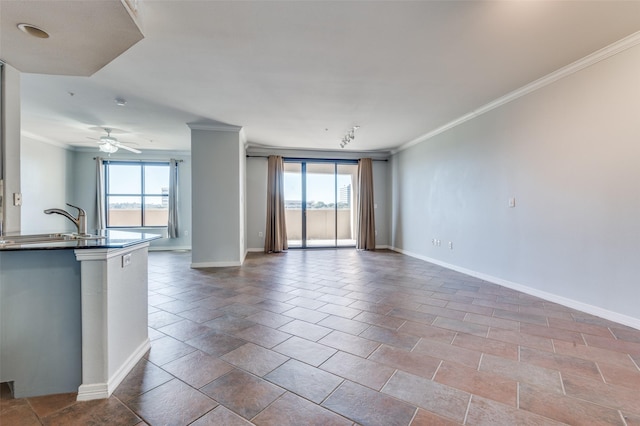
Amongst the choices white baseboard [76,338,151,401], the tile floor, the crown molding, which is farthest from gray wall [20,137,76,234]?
the crown molding

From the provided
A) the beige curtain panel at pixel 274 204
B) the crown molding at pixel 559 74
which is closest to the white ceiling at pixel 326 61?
the crown molding at pixel 559 74

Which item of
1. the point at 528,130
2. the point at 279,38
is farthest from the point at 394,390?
the point at 528,130

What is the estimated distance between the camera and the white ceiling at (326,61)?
216 centimetres

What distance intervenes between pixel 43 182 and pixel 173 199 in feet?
8.25

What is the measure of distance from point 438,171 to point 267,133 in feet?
11.2

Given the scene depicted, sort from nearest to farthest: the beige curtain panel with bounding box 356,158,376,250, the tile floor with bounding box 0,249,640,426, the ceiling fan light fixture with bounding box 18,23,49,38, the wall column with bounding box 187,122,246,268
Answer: the tile floor with bounding box 0,249,640,426 → the ceiling fan light fixture with bounding box 18,23,49,38 → the wall column with bounding box 187,122,246,268 → the beige curtain panel with bounding box 356,158,376,250

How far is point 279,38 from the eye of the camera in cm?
246

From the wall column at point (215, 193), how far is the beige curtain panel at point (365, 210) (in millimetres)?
3396

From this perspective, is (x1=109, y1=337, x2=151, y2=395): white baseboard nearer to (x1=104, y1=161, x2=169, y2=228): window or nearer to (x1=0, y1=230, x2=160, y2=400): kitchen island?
(x1=0, y1=230, x2=160, y2=400): kitchen island

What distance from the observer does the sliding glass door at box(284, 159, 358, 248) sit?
299 inches

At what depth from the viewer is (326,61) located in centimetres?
285

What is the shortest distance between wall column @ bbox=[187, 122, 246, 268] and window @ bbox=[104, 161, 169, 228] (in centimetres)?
312

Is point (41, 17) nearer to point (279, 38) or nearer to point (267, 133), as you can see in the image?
point (279, 38)

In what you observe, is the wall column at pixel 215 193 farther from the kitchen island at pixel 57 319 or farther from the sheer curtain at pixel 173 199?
the kitchen island at pixel 57 319
